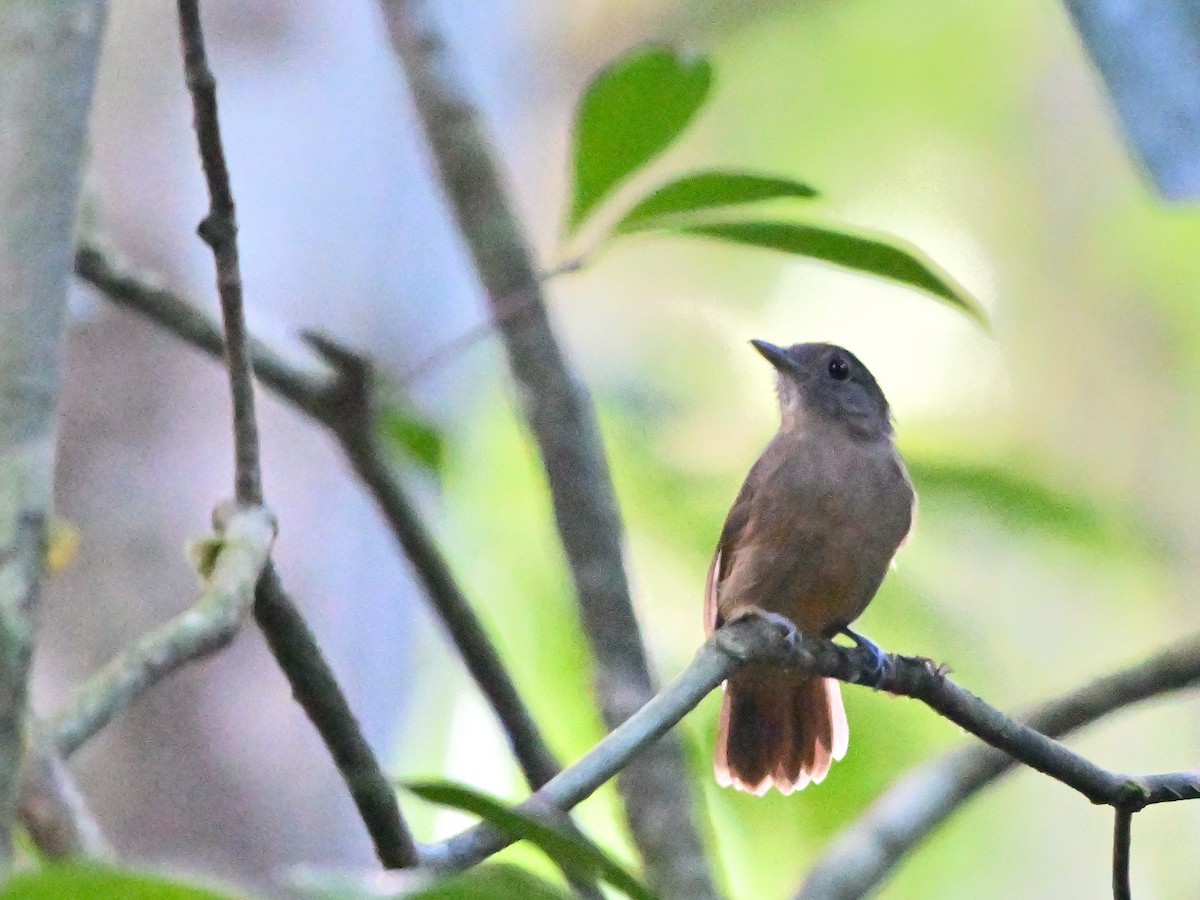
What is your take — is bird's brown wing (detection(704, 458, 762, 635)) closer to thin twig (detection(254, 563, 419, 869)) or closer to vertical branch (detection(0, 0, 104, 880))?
thin twig (detection(254, 563, 419, 869))

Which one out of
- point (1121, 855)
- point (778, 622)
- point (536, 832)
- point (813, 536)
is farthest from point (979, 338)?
point (536, 832)

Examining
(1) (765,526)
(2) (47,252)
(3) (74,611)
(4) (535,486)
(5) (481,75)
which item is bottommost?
(2) (47,252)

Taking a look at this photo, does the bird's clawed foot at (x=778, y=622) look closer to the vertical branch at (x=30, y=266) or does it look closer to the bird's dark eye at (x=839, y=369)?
the vertical branch at (x=30, y=266)

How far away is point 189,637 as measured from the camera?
1.18 meters

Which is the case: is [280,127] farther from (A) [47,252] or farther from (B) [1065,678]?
(B) [1065,678]

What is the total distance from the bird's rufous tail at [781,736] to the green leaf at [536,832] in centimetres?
226

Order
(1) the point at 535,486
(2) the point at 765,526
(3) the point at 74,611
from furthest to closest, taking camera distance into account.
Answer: (1) the point at 535,486, (3) the point at 74,611, (2) the point at 765,526

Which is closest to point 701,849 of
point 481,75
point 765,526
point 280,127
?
point 765,526

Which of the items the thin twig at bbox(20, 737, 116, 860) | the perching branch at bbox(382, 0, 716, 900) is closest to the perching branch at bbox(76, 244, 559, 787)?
the perching branch at bbox(382, 0, 716, 900)

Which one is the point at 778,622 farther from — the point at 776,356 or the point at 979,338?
the point at 979,338

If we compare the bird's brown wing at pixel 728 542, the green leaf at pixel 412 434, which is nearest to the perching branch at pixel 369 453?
the green leaf at pixel 412 434

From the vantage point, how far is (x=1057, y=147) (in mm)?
6789

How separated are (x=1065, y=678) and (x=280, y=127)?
4.14 metres

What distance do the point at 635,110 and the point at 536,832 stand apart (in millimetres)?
1233
